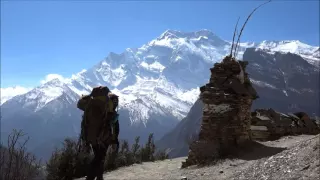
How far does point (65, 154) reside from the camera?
12.3 metres

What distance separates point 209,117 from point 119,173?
11.0ft

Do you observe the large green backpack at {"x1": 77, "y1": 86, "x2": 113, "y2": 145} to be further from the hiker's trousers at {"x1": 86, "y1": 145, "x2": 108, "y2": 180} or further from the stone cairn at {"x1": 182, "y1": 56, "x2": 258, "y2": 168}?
the stone cairn at {"x1": 182, "y1": 56, "x2": 258, "y2": 168}

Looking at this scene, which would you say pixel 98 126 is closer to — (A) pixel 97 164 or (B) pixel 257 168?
(A) pixel 97 164

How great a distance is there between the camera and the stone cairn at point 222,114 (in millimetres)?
11803

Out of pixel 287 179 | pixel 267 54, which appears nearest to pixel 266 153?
pixel 287 179

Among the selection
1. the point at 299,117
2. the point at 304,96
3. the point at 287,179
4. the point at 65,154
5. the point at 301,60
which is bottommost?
the point at 287,179

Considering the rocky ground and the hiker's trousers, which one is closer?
the rocky ground

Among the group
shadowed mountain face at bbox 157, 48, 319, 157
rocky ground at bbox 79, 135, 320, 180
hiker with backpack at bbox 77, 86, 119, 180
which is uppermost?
shadowed mountain face at bbox 157, 48, 319, 157

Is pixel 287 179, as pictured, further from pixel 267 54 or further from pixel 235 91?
pixel 267 54

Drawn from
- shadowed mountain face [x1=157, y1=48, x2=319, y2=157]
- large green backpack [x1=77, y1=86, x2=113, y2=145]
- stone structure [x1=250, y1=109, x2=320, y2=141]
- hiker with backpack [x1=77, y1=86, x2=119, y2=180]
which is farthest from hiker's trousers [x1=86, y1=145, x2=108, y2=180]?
shadowed mountain face [x1=157, y1=48, x2=319, y2=157]

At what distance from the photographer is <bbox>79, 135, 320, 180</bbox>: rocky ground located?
704cm

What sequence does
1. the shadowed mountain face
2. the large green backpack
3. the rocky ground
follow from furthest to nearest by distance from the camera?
the shadowed mountain face < the large green backpack < the rocky ground

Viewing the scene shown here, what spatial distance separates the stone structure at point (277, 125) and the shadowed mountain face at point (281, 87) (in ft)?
322

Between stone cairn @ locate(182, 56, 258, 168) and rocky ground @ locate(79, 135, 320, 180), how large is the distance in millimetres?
594
